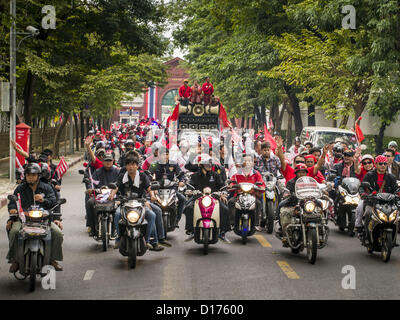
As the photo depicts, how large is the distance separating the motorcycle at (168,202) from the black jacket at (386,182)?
10.7 feet

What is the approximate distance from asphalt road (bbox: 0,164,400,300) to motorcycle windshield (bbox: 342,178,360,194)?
96cm

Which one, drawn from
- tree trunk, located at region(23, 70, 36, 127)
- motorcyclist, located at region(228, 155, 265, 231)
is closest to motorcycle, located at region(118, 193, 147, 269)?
motorcyclist, located at region(228, 155, 265, 231)

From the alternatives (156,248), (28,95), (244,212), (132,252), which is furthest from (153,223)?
(28,95)

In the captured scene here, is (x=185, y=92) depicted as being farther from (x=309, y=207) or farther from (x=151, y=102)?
(x=151, y=102)

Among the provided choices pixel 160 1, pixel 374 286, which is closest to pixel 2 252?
pixel 374 286

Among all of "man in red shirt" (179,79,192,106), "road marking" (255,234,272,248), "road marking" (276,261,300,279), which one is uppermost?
"man in red shirt" (179,79,192,106)

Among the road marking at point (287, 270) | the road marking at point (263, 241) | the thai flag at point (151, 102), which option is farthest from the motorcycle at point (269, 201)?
the thai flag at point (151, 102)

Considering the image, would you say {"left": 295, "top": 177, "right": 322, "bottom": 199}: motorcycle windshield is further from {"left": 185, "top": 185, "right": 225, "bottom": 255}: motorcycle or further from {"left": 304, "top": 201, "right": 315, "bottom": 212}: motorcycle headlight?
{"left": 185, "top": 185, "right": 225, "bottom": 255}: motorcycle

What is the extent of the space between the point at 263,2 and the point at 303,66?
4.80 m

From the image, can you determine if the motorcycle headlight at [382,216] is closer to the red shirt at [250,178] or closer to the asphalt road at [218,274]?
the asphalt road at [218,274]

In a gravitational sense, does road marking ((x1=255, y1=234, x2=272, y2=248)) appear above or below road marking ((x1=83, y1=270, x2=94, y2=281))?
below

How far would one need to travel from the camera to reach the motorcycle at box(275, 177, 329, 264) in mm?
9656

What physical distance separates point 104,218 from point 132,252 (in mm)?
1624
